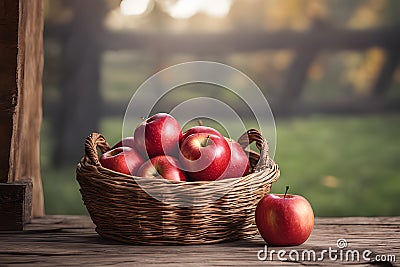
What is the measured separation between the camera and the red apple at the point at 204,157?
1536 mm

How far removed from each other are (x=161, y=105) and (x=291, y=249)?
256cm

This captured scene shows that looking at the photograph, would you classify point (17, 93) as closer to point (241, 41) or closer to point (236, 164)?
point (236, 164)

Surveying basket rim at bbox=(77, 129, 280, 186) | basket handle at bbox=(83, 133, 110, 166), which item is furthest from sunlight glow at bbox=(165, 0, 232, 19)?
basket handle at bbox=(83, 133, 110, 166)

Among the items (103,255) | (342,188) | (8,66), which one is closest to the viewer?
→ (103,255)

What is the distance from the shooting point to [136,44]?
3.88 meters

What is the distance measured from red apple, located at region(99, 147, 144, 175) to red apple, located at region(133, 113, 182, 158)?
0.03m

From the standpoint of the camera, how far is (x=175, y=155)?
5.27 ft

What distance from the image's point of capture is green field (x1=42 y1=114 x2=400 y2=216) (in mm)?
3668

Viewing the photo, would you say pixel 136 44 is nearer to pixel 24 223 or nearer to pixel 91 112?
pixel 91 112

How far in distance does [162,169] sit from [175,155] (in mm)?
94

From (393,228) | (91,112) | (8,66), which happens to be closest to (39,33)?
(8,66)

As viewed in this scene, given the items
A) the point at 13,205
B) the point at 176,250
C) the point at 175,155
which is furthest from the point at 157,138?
the point at 13,205

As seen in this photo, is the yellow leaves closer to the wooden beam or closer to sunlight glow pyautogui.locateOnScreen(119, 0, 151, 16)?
the wooden beam

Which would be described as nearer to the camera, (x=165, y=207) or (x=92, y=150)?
(x=165, y=207)
